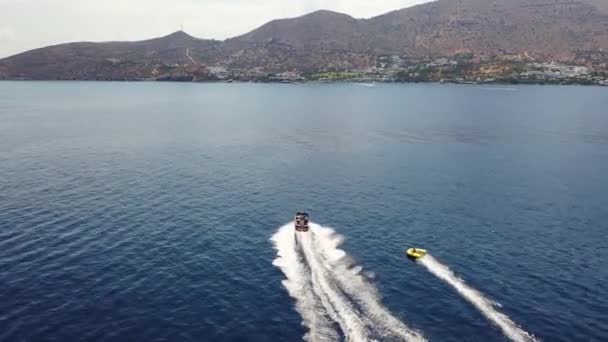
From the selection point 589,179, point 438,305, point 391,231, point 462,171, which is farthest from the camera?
point 462,171

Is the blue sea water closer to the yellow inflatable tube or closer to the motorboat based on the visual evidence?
the yellow inflatable tube

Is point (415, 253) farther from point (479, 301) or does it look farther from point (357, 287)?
point (357, 287)

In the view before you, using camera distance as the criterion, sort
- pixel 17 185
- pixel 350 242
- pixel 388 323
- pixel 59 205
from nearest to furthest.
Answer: pixel 388 323 → pixel 350 242 → pixel 59 205 → pixel 17 185

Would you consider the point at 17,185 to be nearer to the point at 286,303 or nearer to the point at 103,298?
the point at 103,298

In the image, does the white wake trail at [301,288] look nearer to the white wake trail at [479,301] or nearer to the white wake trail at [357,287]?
the white wake trail at [357,287]

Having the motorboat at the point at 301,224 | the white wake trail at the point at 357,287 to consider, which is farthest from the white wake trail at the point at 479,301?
the motorboat at the point at 301,224

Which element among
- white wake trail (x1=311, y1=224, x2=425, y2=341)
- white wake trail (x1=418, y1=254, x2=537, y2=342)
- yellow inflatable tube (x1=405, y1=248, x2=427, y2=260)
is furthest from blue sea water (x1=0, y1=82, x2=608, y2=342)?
white wake trail (x1=311, y1=224, x2=425, y2=341)

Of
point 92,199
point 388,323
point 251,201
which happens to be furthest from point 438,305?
point 92,199

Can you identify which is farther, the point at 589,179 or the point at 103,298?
the point at 589,179
